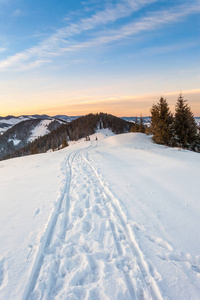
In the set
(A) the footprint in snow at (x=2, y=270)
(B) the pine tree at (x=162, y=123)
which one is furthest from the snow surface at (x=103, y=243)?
(B) the pine tree at (x=162, y=123)

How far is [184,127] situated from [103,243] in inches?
913

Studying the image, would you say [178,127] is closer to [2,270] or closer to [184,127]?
[184,127]

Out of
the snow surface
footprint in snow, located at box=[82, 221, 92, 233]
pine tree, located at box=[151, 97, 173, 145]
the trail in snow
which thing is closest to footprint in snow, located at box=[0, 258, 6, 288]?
the snow surface

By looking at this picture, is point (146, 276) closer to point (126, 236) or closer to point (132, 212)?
point (126, 236)

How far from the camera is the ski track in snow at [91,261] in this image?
231cm

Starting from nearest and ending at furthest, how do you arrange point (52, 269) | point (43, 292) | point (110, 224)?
1. point (43, 292)
2. point (52, 269)
3. point (110, 224)

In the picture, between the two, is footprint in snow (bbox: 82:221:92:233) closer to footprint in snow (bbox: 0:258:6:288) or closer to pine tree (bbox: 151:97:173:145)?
footprint in snow (bbox: 0:258:6:288)

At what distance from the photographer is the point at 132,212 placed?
4512mm

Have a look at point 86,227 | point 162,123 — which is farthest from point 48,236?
point 162,123

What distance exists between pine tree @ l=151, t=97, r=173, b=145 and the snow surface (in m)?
16.9

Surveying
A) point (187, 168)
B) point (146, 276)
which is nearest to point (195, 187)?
point (187, 168)

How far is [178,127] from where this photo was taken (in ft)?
73.0

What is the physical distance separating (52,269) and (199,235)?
10.9 ft

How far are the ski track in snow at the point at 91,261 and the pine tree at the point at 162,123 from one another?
1986 centimetres
